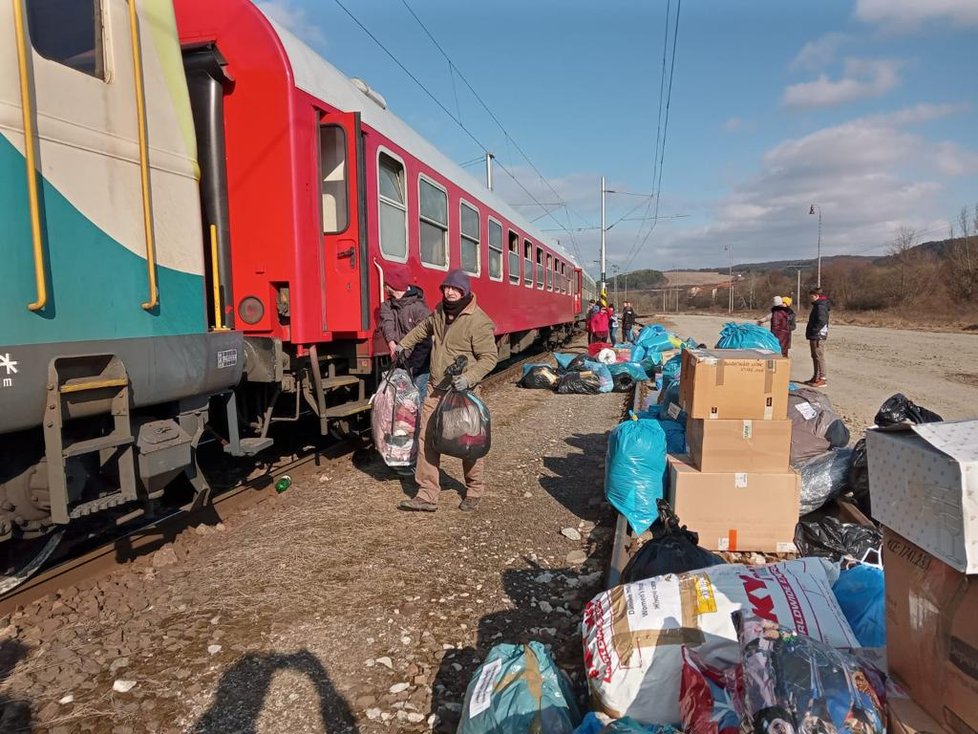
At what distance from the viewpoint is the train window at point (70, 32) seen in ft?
9.41

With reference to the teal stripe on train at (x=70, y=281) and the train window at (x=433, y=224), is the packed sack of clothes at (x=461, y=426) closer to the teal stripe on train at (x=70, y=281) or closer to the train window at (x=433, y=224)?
the teal stripe on train at (x=70, y=281)

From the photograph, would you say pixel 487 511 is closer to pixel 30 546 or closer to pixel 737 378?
pixel 737 378

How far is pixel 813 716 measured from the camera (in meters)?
1.51

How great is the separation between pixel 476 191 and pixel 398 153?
3.58m

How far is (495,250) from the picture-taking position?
10703 millimetres

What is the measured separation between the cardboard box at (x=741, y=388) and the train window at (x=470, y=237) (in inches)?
204

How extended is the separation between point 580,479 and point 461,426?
1.81 meters

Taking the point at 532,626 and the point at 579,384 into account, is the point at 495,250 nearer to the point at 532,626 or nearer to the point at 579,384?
the point at 579,384

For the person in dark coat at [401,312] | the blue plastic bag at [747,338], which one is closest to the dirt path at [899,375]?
the blue plastic bag at [747,338]

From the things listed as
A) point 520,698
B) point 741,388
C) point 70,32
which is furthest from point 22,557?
point 741,388

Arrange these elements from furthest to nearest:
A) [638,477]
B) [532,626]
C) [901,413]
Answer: [901,413] → [638,477] → [532,626]

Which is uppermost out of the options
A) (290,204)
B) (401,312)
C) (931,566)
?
(290,204)

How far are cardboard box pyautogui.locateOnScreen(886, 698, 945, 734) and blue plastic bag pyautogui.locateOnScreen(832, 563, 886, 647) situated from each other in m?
0.72

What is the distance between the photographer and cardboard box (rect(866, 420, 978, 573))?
1386 mm
